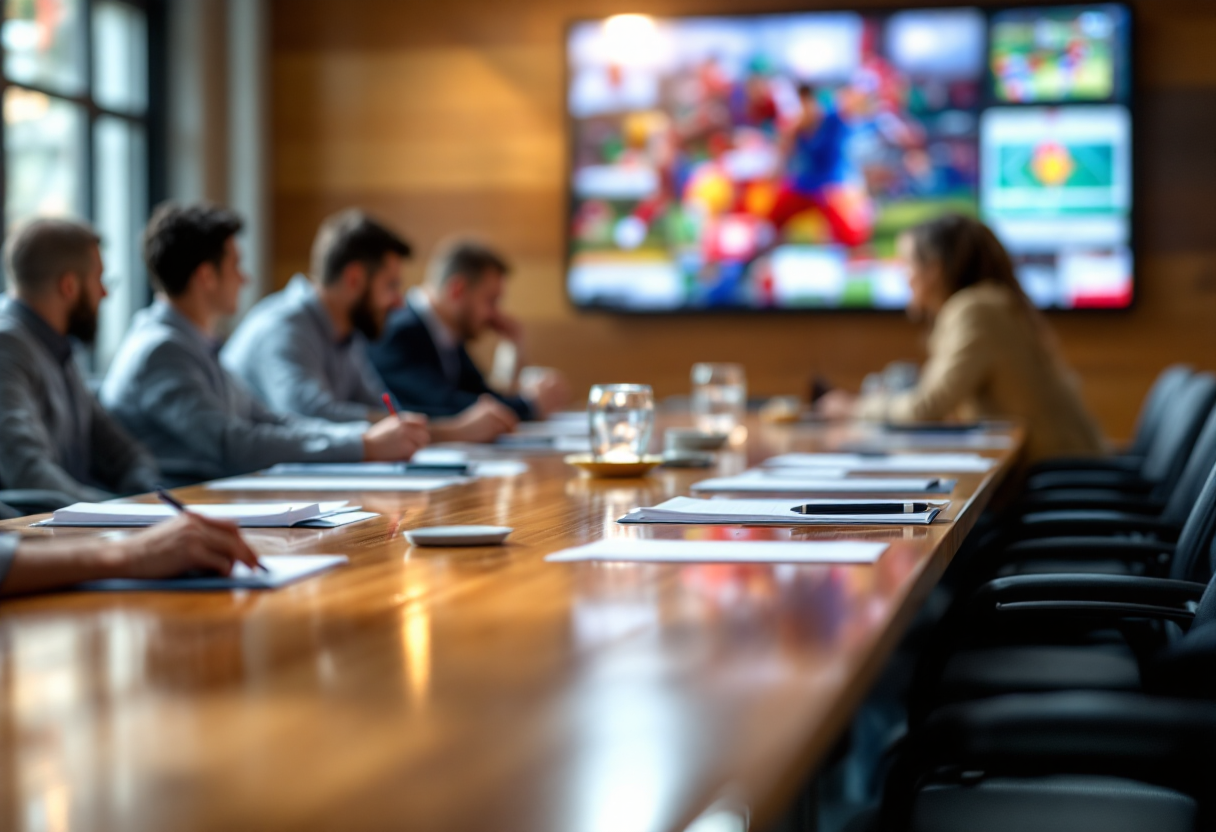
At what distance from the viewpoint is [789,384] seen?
245 inches

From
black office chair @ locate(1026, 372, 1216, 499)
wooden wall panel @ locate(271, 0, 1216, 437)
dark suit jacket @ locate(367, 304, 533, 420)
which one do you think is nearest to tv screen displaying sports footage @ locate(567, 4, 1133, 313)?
wooden wall panel @ locate(271, 0, 1216, 437)

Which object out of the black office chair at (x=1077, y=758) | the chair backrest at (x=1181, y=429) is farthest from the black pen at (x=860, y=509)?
the chair backrest at (x=1181, y=429)

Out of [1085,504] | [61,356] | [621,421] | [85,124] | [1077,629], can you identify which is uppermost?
[85,124]

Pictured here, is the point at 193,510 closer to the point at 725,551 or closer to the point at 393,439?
the point at 725,551

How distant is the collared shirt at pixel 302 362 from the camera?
390cm

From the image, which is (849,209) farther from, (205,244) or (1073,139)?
(205,244)

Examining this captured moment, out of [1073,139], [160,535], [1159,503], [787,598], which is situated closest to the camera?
[787,598]

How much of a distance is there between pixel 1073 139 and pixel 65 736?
564 cm

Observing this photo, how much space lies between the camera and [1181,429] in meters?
3.04

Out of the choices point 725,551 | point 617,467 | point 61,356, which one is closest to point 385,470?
point 617,467

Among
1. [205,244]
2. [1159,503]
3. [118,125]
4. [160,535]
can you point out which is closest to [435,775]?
[160,535]

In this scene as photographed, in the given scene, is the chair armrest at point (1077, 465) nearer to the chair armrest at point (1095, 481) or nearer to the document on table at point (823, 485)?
the chair armrest at point (1095, 481)

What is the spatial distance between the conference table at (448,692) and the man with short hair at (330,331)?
2527mm

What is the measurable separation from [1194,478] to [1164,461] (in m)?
0.83
